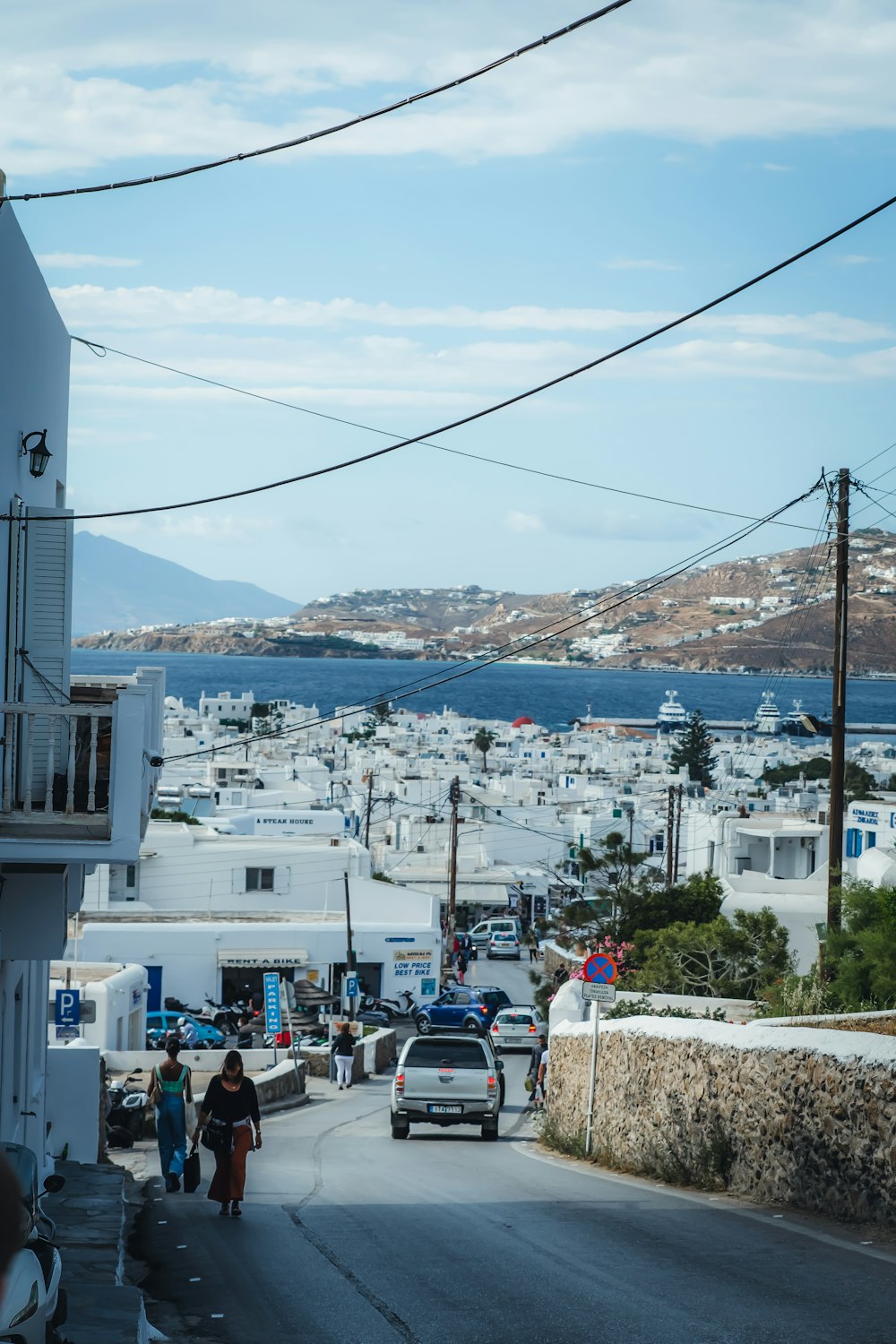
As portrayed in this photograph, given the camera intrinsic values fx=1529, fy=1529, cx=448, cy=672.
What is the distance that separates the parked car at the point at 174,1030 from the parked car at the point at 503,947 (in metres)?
23.4

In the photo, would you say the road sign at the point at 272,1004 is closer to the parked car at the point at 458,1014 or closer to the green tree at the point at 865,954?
the parked car at the point at 458,1014

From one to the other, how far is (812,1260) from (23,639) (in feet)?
22.6

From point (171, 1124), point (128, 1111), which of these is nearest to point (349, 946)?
point (128, 1111)

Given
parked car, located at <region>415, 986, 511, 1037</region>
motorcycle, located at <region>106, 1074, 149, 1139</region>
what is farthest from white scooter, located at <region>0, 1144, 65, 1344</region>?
parked car, located at <region>415, 986, 511, 1037</region>

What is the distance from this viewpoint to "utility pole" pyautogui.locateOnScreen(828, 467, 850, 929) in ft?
74.6

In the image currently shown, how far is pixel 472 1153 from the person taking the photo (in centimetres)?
1812

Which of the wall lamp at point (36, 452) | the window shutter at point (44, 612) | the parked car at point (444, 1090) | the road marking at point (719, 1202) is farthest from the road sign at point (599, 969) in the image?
the wall lamp at point (36, 452)

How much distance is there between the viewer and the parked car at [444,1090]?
65.5 feet

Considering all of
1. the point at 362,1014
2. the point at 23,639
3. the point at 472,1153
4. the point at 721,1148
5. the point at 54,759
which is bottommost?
the point at 362,1014

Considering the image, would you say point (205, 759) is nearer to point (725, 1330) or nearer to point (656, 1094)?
point (656, 1094)

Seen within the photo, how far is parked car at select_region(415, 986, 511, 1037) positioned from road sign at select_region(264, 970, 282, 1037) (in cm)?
407

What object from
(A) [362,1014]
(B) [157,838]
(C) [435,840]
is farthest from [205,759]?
(A) [362,1014]

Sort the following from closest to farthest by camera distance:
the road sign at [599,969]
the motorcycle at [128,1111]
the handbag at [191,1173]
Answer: the handbag at [191,1173]
the road sign at [599,969]
the motorcycle at [128,1111]

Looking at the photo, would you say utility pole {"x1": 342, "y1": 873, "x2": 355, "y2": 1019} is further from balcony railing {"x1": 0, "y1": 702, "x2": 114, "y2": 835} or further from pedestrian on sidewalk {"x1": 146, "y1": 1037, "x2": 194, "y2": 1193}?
balcony railing {"x1": 0, "y1": 702, "x2": 114, "y2": 835}
